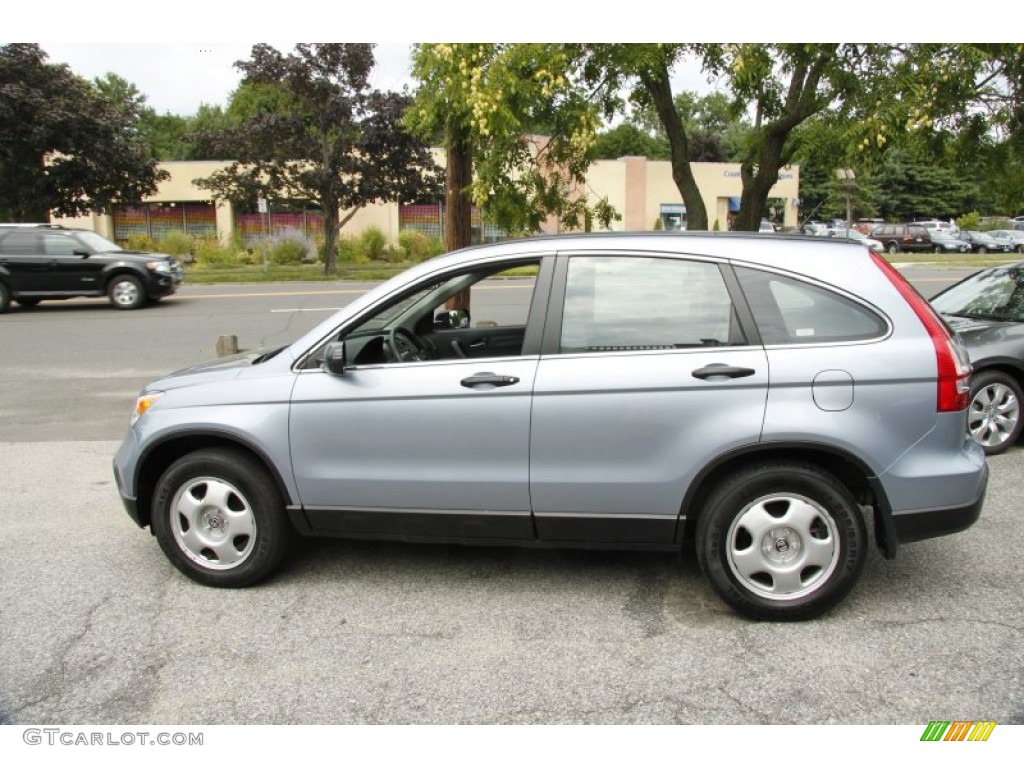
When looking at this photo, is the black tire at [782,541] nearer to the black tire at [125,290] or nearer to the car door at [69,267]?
the black tire at [125,290]

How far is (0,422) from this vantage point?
8461 millimetres

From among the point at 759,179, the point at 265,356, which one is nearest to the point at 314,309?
the point at 759,179

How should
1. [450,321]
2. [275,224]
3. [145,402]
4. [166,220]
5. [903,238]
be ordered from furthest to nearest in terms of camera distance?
[903,238]
[166,220]
[275,224]
[450,321]
[145,402]

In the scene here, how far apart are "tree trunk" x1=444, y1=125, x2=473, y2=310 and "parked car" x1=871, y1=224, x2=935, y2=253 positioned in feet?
143

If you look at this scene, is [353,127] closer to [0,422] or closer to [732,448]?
[0,422]

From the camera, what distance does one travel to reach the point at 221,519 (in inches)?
167

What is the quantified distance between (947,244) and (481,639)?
2001 inches

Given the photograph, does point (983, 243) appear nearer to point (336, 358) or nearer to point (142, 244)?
point (142, 244)

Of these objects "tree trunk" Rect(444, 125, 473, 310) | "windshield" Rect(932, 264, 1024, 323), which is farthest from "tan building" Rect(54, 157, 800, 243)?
"windshield" Rect(932, 264, 1024, 323)

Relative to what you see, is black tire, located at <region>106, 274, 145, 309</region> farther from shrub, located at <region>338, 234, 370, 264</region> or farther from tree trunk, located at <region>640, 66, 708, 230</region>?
shrub, located at <region>338, 234, 370, 264</region>

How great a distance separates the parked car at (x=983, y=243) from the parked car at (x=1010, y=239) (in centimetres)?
10

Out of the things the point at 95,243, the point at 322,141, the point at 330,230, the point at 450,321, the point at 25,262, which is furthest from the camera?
the point at 330,230

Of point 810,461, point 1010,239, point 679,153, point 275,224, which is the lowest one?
point 810,461
